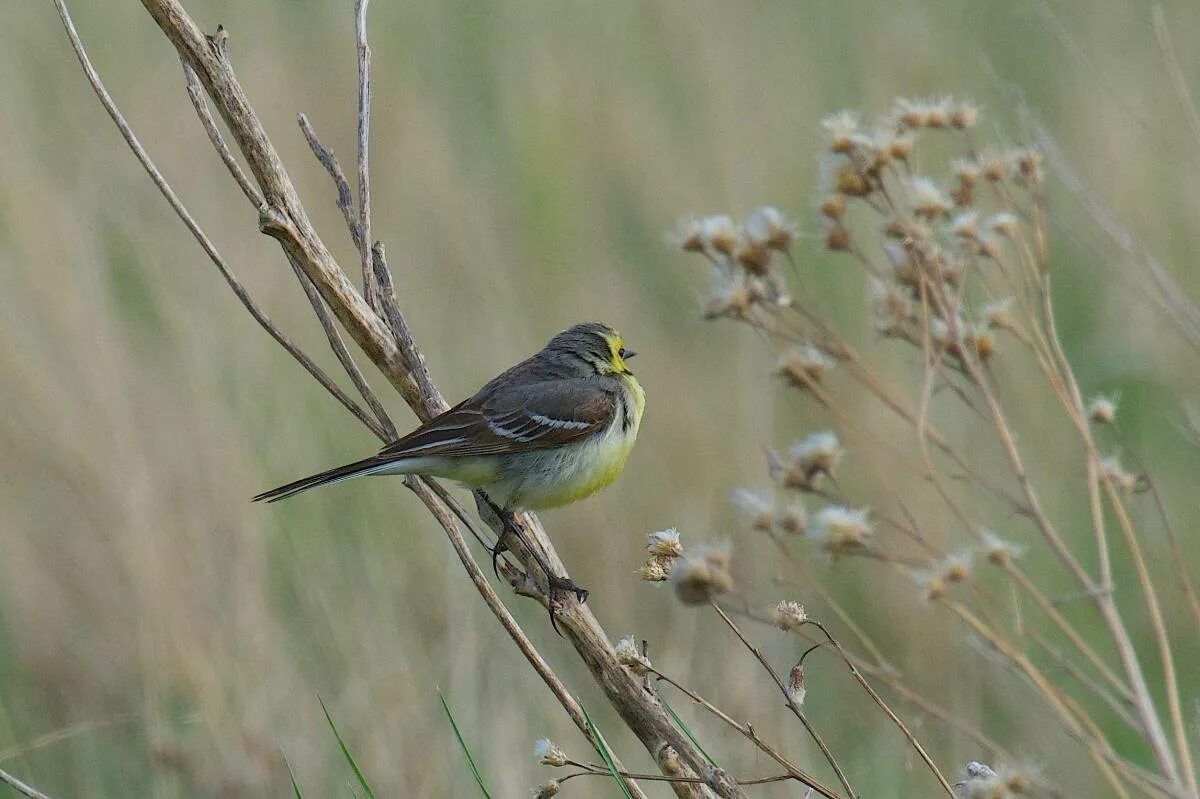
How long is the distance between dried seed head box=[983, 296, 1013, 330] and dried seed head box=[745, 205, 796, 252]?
0.38 m

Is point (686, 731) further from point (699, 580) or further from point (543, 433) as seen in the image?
point (543, 433)

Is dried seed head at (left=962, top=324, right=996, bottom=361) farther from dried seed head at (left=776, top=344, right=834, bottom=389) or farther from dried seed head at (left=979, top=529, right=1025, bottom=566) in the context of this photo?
dried seed head at (left=979, top=529, right=1025, bottom=566)

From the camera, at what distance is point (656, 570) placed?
2.05 m

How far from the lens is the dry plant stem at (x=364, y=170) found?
2.50 m

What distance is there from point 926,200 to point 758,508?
2.72ft

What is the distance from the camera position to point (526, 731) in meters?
4.16

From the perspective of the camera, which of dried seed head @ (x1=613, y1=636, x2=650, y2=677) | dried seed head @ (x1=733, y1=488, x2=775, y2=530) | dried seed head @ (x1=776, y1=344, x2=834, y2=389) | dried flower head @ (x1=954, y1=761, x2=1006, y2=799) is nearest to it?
dried flower head @ (x1=954, y1=761, x2=1006, y2=799)

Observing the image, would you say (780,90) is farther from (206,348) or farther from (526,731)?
(526,731)

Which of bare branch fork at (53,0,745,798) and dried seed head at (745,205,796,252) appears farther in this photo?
dried seed head at (745,205,796,252)

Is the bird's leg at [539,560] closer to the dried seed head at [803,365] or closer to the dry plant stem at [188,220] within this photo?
the dry plant stem at [188,220]

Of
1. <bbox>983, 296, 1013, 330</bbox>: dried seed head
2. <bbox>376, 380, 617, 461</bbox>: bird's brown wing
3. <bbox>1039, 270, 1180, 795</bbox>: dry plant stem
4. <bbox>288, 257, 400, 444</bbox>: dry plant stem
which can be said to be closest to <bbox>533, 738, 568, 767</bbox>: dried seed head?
<bbox>288, 257, 400, 444</bbox>: dry plant stem

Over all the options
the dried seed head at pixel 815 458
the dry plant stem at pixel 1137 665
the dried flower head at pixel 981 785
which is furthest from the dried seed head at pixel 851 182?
the dried flower head at pixel 981 785

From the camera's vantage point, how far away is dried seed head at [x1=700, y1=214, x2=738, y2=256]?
266 centimetres

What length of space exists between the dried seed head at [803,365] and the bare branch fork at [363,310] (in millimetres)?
531
